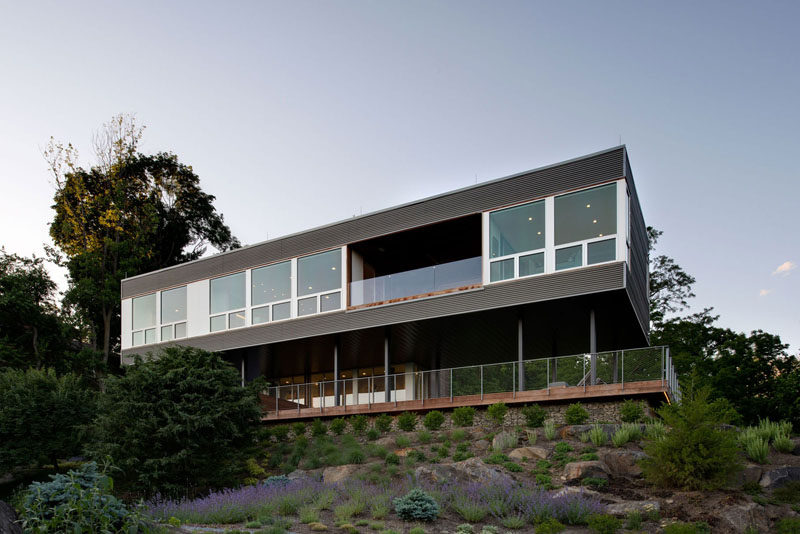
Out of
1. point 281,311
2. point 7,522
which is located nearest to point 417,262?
point 281,311

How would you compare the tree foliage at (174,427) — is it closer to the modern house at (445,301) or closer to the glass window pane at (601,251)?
the modern house at (445,301)

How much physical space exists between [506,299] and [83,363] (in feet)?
73.9

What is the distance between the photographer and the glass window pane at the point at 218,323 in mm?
20391

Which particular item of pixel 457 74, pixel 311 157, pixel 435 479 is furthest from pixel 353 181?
pixel 435 479

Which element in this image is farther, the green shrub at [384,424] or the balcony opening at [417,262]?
the balcony opening at [417,262]

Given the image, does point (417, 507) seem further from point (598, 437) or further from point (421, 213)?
point (421, 213)

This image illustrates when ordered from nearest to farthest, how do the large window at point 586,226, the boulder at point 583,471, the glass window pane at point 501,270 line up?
the boulder at point 583,471, the large window at point 586,226, the glass window pane at point 501,270

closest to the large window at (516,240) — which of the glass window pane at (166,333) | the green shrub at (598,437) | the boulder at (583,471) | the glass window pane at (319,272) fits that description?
the green shrub at (598,437)

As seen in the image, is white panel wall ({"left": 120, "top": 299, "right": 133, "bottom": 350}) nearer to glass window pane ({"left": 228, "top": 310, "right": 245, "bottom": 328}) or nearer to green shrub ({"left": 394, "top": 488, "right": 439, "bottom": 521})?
glass window pane ({"left": 228, "top": 310, "right": 245, "bottom": 328})

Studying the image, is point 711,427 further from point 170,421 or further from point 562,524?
point 170,421

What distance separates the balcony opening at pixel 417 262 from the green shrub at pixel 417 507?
763 cm

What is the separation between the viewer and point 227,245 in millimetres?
38438

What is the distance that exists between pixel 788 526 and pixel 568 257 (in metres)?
7.39

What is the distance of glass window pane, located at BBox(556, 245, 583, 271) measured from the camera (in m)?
14.1
